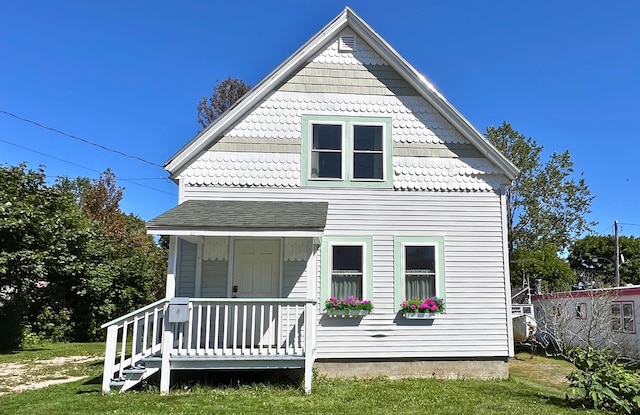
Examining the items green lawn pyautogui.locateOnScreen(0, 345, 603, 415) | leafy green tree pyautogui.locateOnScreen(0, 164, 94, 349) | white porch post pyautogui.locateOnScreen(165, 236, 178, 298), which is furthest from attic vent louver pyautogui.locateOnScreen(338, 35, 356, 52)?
leafy green tree pyautogui.locateOnScreen(0, 164, 94, 349)

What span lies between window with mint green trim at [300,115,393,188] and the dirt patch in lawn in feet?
21.1

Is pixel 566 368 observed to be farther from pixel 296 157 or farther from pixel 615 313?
pixel 296 157

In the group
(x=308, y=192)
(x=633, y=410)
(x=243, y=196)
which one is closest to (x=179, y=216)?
(x=243, y=196)

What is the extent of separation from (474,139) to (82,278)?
14.1 metres

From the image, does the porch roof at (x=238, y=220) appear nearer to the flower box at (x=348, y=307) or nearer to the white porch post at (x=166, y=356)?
the white porch post at (x=166, y=356)

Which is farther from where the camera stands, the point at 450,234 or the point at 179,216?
the point at 450,234

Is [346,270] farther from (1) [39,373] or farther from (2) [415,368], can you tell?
(1) [39,373]

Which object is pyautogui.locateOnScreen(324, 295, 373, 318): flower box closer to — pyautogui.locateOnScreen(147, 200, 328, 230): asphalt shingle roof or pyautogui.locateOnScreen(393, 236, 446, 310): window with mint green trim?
pyautogui.locateOnScreen(393, 236, 446, 310): window with mint green trim

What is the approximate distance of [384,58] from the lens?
10.5 m

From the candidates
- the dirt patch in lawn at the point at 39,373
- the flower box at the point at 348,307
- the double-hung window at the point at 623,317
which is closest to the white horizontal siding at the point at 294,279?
the flower box at the point at 348,307

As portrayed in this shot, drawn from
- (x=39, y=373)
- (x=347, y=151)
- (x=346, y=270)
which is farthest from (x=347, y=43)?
(x=39, y=373)

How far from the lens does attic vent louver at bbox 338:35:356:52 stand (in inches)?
415

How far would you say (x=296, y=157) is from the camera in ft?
33.3

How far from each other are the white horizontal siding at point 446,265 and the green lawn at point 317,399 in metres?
0.74
